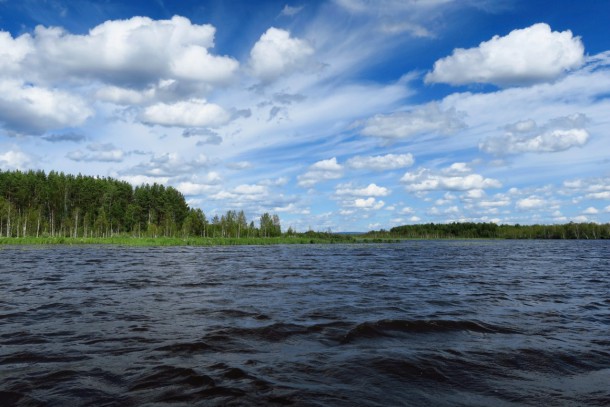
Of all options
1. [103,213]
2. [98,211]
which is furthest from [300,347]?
[98,211]

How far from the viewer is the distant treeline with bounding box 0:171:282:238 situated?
129375 mm

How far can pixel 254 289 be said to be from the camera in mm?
23016

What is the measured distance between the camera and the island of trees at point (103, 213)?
126m

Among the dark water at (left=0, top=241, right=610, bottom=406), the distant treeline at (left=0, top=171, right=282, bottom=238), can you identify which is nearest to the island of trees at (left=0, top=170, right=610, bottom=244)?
the distant treeline at (left=0, top=171, right=282, bottom=238)

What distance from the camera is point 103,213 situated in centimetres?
13488

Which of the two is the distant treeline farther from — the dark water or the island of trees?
the dark water

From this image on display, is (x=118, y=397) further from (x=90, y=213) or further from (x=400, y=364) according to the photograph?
(x=90, y=213)

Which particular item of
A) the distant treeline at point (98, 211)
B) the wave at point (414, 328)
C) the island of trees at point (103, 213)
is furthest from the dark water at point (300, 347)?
the distant treeline at point (98, 211)

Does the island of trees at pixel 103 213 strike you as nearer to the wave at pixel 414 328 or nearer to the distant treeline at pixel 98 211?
the distant treeline at pixel 98 211

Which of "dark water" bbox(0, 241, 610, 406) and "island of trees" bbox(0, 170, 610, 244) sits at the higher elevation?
"island of trees" bbox(0, 170, 610, 244)

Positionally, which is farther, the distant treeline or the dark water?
the distant treeline

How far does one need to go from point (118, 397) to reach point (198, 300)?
1153 centimetres

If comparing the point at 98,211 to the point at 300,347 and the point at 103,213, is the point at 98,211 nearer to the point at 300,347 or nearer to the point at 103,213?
the point at 103,213

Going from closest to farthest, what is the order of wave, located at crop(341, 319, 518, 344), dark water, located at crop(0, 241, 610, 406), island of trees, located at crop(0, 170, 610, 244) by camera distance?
dark water, located at crop(0, 241, 610, 406) → wave, located at crop(341, 319, 518, 344) → island of trees, located at crop(0, 170, 610, 244)
